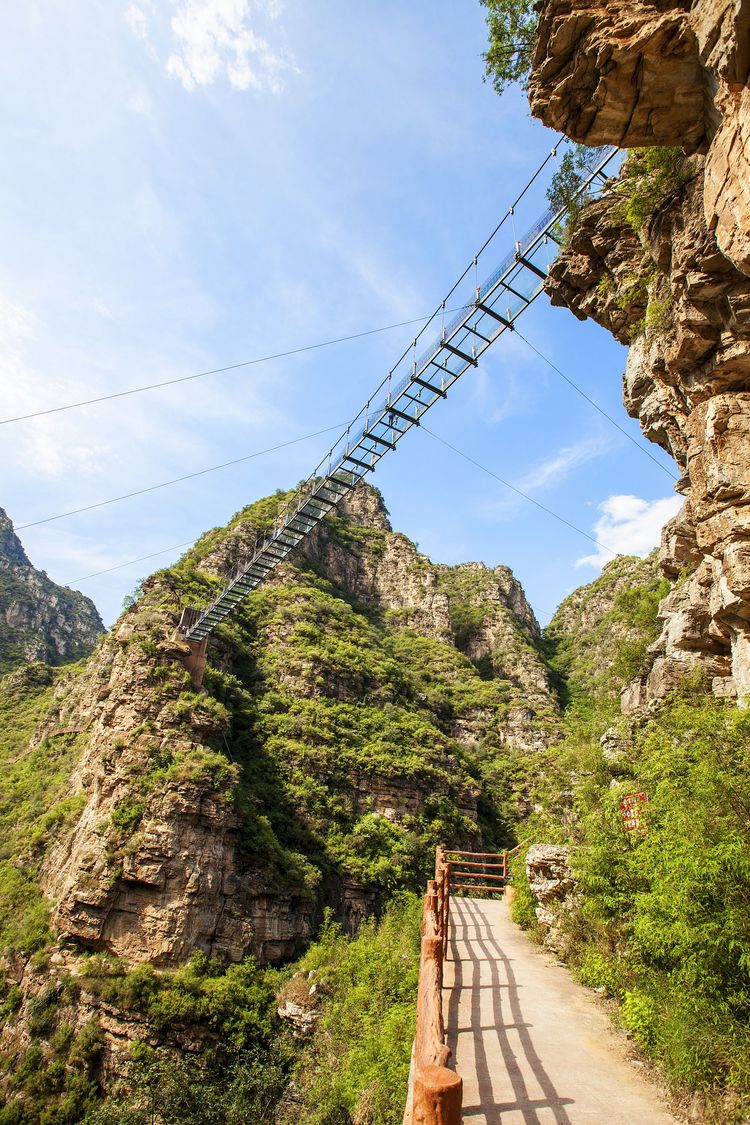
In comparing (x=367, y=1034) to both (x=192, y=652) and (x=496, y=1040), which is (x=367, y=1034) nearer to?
(x=496, y=1040)

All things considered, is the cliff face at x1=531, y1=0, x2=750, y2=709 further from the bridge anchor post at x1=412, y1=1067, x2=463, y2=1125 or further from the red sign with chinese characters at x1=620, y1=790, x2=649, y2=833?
the bridge anchor post at x1=412, y1=1067, x2=463, y2=1125

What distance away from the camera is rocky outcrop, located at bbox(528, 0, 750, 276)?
17.6 ft

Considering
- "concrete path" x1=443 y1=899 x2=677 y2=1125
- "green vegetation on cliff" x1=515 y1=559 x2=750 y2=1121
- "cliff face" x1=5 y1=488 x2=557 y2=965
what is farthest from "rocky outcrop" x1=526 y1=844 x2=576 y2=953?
"cliff face" x1=5 y1=488 x2=557 y2=965

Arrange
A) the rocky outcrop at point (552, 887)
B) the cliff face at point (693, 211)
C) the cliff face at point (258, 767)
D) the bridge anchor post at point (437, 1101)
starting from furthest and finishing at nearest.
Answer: the cliff face at point (258, 767) < the rocky outcrop at point (552, 887) < the cliff face at point (693, 211) < the bridge anchor post at point (437, 1101)

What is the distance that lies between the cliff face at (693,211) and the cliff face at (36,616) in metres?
67.4

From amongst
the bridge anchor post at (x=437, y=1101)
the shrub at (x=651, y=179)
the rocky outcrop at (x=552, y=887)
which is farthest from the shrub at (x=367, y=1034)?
the shrub at (x=651, y=179)

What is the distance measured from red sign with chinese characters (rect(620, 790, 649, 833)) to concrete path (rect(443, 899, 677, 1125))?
6.98ft

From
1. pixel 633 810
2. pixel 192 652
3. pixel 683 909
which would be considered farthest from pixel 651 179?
pixel 192 652

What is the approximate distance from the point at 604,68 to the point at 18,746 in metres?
47.8

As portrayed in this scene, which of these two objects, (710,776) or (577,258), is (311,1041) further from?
(577,258)

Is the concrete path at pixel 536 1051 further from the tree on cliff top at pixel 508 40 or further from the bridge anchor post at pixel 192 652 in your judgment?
the bridge anchor post at pixel 192 652

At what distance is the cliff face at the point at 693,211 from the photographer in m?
5.62

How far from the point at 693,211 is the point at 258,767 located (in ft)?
102

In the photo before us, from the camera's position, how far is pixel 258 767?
31.5 meters
